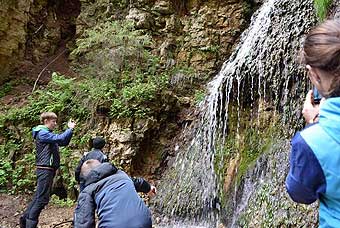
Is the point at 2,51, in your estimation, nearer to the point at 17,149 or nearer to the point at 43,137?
the point at 17,149

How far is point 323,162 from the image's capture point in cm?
135

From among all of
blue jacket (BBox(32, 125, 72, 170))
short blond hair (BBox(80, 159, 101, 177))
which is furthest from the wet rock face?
blue jacket (BBox(32, 125, 72, 170))

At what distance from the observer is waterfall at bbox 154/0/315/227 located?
21.2 ft

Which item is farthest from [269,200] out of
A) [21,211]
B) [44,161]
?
[21,211]

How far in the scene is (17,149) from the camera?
26.5 ft

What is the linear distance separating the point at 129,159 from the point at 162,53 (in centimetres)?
296

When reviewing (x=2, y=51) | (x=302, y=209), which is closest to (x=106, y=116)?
(x=2, y=51)

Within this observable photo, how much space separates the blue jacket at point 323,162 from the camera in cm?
134

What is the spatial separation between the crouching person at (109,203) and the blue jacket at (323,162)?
1772 millimetres

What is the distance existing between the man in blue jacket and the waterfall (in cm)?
198

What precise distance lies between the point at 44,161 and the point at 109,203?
9.98 ft

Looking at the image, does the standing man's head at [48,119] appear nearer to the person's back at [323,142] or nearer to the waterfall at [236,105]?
the waterfall at [236,105]

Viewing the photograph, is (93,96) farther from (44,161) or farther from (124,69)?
(44,161)

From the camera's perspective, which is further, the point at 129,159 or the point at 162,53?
the point at 162,53
